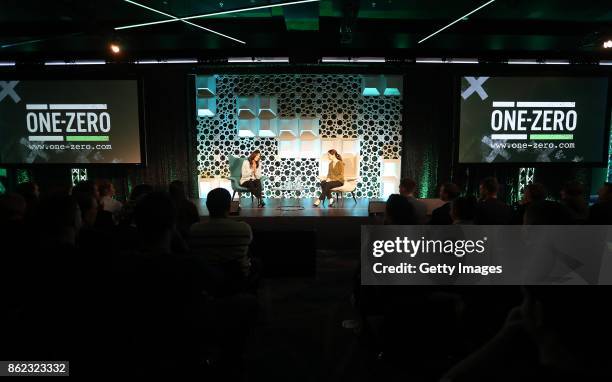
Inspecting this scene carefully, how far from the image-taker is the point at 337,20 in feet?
22.5

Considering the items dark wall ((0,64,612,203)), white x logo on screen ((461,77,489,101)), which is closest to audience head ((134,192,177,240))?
dark wall ((0,64,612,203))

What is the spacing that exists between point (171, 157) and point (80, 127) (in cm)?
176

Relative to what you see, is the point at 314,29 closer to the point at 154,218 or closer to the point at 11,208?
the point at 11,208

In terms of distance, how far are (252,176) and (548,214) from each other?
656 centimetres

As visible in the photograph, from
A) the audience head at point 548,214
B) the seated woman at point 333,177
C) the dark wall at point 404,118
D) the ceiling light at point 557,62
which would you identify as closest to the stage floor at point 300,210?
the seated woman at point 333,177

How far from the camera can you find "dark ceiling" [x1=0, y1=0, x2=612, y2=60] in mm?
5922

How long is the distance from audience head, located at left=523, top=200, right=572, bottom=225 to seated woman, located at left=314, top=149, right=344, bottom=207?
6099 mm

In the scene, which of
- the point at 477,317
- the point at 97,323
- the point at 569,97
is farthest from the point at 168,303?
the point at 569,97

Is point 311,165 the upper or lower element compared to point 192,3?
lower

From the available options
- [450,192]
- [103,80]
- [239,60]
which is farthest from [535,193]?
[103,80]

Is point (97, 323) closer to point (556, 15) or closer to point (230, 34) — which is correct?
point (230, 34)

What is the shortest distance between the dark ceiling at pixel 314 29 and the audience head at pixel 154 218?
4.24 meters

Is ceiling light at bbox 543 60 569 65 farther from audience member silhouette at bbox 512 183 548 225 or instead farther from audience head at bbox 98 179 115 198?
audience head at bbox 98 179 115 198

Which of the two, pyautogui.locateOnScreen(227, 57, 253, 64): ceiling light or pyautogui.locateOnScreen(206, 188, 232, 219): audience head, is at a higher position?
pyautogui.locateOnScreen(227, 57, 253, 64): ceiling light
